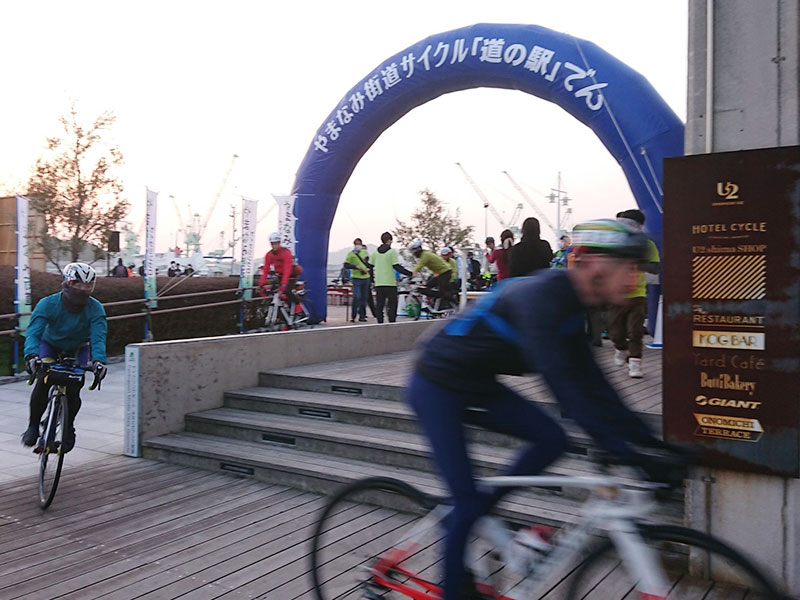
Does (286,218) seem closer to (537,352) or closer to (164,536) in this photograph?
(164,536)

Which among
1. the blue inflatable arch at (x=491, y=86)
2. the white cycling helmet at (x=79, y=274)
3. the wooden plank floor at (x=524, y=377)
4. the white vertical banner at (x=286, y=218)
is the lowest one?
the wooden plank floor at (x=524, y=377)

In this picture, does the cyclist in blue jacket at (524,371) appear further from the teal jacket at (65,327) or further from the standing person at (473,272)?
the standing person at (473,272)

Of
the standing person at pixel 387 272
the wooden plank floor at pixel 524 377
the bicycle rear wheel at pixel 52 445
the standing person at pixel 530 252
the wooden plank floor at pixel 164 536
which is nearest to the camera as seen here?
the wooden plank floor at pixel 164 536

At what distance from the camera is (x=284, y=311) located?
551 inches

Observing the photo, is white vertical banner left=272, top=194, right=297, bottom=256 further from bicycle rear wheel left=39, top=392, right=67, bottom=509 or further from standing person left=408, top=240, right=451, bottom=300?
bicycle rear wheel left=39, top=392, right=67, bottom=509

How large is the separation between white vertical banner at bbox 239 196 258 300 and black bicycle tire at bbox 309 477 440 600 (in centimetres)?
1178

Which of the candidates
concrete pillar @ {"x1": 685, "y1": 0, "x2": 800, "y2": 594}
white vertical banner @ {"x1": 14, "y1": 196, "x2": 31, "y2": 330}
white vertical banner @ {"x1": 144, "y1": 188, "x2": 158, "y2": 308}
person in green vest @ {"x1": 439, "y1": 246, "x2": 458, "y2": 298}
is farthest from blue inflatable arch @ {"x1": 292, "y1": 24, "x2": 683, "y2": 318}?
concrete pillar @ {"x1": 685, "y1": 0, "x2": 800, "y2": 594}

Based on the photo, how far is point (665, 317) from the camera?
12.8 feet

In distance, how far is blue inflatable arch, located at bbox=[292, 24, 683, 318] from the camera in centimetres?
1109

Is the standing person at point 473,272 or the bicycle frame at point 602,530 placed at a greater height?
the standing person at point 473,272

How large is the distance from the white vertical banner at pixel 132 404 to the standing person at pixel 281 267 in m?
7.10

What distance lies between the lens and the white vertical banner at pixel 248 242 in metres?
14.9

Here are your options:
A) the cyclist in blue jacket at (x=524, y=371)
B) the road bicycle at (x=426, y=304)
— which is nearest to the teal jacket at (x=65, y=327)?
the cyclist in blue jacket at (x=524, y=371)

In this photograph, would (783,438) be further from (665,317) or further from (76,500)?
(76,500)
